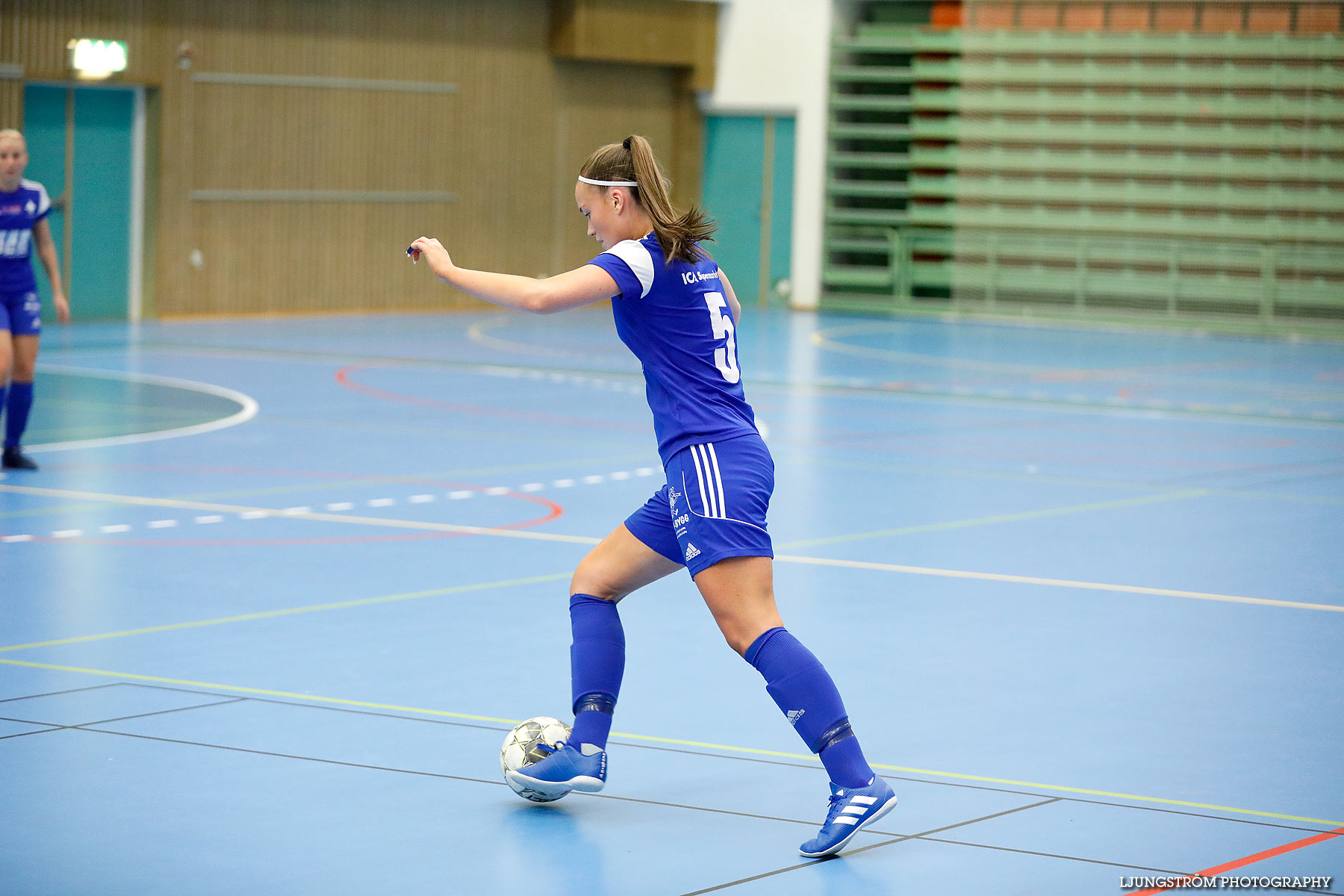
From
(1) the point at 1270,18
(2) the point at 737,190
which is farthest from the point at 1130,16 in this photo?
(2) the point at 737,190

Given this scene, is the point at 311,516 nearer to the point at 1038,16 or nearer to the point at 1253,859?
the point at 1253,859

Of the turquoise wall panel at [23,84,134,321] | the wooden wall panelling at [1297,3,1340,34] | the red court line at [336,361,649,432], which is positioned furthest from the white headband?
the wooden wall panelling at [1297,3,1340,34]

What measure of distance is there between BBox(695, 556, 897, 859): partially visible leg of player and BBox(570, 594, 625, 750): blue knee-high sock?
36 centimetres

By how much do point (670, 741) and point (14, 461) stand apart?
21.2 feet

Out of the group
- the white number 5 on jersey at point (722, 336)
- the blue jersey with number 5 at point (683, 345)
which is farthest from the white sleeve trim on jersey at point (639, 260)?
the white number 5 on jersey at point (722, 336)

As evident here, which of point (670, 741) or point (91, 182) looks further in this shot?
point (91, 182)

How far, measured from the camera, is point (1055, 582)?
815 cm

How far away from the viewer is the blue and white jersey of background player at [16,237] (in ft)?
34.7

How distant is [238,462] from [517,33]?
52.8 ft

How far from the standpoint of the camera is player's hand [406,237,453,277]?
14.5ft

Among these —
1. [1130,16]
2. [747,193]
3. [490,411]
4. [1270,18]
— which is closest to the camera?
[490,411]

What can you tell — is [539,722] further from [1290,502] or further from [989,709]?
[1290,502]

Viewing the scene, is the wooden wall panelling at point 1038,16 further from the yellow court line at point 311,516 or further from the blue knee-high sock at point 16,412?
the yellow court line at point 311,516

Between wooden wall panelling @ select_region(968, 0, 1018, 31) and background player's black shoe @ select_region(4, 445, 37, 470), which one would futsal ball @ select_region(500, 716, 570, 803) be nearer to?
background player's black shoe @ select_region(4, 445, 37, 470)
